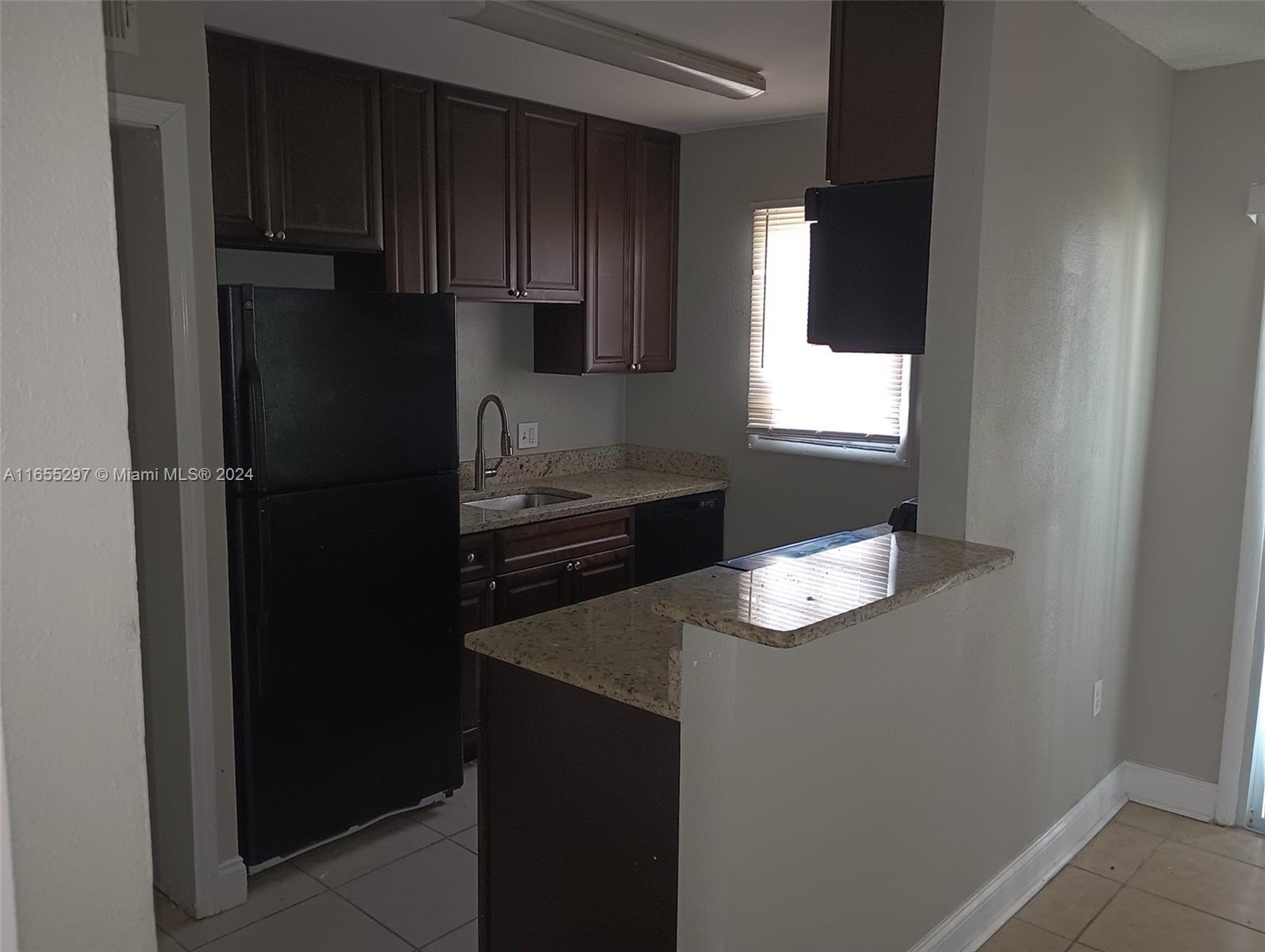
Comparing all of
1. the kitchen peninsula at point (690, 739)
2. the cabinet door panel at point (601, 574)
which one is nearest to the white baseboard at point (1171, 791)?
the kitchen peninsula at point (690, 739)

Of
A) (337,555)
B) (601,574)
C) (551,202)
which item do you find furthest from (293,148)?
(601,574)

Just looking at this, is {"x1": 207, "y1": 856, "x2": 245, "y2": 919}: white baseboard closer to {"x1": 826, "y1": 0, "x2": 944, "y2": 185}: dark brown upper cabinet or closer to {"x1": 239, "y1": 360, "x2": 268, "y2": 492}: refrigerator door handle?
{"x1": 239, "y1": 360, "x2": 268, "y2": 492}: refrigerator door handle

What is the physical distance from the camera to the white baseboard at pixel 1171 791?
332 cm

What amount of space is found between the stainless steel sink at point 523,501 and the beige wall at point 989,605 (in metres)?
1.92

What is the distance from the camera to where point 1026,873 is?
280cm

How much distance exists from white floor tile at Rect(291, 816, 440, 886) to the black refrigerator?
82 millimetres

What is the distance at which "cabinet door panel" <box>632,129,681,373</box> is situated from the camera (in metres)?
4.36

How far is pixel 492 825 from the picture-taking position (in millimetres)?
2178

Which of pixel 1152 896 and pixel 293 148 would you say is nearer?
pixel 1152 896

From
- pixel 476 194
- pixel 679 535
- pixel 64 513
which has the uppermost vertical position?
pixel 476 194

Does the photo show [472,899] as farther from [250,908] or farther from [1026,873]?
[1026,873]

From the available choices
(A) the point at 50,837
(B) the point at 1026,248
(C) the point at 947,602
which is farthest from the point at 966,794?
(A) the point at 50,837

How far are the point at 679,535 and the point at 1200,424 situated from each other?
6.52 feet

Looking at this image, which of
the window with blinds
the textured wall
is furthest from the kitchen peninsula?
the window with blinds
